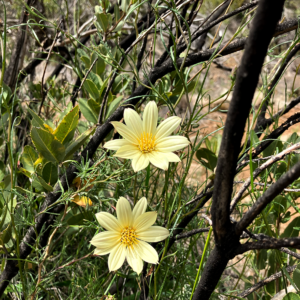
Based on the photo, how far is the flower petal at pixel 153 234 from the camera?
1.45ft

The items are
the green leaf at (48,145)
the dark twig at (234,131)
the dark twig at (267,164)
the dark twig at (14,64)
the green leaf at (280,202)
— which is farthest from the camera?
the dark twig at (14,64)

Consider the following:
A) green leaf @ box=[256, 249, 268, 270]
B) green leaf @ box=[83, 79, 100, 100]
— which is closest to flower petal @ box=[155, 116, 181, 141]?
green leaf @ box=[83, 79, 100, 100]

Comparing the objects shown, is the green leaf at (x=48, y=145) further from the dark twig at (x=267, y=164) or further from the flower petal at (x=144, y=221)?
the dark twig at (x=267, y=164)

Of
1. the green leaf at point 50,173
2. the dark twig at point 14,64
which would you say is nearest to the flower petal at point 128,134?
the green leaf at point 50,173

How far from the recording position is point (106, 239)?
436mm

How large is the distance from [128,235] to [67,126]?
0.82 ft

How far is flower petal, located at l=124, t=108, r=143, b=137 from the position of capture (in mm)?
451

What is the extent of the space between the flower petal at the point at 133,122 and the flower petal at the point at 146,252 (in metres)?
0.17

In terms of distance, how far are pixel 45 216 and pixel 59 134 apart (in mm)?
183

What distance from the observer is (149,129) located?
46 centimetres

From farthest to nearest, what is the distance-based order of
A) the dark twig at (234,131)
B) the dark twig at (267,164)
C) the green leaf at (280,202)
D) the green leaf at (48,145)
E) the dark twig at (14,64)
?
the dark twig at (14,64) → the green leaf at (280,202) → the green leaf at (48,145) → the dark twig at (267,164) → the dark twig at (234,131)

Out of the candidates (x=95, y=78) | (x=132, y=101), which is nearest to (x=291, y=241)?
(x=132, y=101)

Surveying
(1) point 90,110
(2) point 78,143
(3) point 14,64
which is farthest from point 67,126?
(3) point 14,64

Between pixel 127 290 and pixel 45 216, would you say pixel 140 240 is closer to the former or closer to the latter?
pixel 45 216
